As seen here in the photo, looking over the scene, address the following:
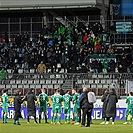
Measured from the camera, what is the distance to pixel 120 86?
39.6m

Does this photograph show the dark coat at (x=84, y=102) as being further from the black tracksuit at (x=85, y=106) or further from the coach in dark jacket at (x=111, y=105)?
the coach in dark jacket at (x=111, y=105)

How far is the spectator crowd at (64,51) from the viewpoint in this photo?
4572cm

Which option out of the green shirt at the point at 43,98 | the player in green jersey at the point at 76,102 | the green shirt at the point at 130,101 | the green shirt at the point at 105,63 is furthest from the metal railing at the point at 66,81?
the green shirt at the point at 43,98

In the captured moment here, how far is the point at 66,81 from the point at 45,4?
11910mm

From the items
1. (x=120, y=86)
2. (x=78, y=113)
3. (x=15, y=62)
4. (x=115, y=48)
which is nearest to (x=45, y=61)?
(x=15, y=62)

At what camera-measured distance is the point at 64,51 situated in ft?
156

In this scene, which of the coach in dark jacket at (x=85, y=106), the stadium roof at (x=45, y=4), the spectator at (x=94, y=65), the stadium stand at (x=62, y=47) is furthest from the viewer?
the stadium roof at (x=45, y=4)

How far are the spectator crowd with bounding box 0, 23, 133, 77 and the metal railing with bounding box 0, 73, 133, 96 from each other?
9.20 feet

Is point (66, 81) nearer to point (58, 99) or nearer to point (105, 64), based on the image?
point (105, 64)

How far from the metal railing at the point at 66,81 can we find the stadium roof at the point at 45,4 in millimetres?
9391

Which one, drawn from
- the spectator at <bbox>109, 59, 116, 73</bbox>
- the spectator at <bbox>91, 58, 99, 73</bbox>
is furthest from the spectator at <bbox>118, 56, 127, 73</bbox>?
the spectator at <bbox>91, 58, 99, 73</bbox>

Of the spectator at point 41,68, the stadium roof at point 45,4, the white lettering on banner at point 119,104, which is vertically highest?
the stadium roof at point 45,4

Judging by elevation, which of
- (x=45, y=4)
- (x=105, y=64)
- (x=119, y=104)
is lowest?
(x=119, y=104)

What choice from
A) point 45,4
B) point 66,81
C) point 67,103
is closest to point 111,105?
point 67,103
